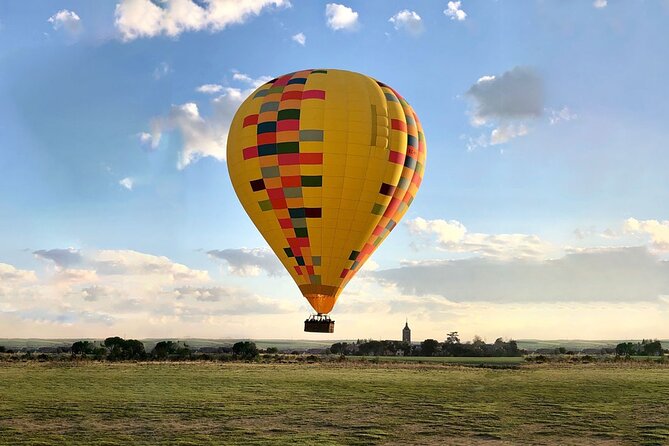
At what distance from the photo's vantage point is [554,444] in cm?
2456

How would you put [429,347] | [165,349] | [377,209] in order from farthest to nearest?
[429,347], [165,349], [377,209]

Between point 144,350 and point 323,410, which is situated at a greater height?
point 144,350

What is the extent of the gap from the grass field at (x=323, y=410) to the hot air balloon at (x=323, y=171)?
701 centimetres

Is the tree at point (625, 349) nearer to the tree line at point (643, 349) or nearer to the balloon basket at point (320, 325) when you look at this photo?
the tree line at point (643, 349)

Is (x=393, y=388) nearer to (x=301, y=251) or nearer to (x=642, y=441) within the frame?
(x=301, y=251)

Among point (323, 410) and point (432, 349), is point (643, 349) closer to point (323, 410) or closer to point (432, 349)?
point (432, 349)

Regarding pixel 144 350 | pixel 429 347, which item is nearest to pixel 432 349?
pixel 429 347

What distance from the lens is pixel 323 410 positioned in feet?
107

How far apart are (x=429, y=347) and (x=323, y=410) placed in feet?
473

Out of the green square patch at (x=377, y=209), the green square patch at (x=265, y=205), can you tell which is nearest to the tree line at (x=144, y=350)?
the green square patch at (x=265, y=205)

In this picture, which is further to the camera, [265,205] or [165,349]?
[165,349]

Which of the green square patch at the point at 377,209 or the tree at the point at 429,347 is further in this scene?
the tree at the point at 429,347

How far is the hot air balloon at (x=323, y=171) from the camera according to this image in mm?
40219

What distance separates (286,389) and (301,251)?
29.1ft
